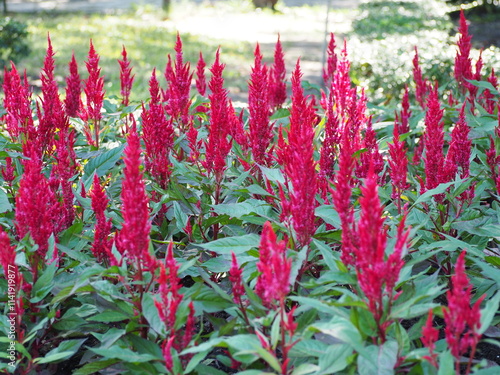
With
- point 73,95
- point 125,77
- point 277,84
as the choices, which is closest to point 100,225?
point 73,95

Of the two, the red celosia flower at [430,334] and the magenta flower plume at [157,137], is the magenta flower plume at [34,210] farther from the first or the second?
the red celosia flower at [430,334]

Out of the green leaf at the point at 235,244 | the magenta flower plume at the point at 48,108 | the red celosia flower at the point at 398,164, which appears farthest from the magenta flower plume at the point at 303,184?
the magenta flower plume at the point at 48,108

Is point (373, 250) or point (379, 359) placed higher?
point (373, 250)

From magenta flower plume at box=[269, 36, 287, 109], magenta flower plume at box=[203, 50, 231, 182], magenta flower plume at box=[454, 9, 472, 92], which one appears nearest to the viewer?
magenta flower plume at box=[203, 50, 231, 182]

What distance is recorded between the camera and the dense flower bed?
2.09 m

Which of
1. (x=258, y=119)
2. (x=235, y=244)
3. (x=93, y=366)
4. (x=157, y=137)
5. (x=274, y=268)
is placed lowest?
(x=93, y=366)

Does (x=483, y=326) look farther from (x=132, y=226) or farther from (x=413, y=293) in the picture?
(x=132, y=226)

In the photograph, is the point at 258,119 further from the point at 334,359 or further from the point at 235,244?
the point at 334,359

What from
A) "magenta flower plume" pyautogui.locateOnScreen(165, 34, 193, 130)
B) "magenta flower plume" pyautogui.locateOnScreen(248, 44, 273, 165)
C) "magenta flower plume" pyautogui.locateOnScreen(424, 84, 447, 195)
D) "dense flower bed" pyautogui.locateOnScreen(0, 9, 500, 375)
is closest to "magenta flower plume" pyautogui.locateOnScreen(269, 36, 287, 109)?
"dense flower bed" pyautogui.locateOnScreen(0, 9, 500, 375)

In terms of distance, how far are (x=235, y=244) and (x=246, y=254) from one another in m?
0.07

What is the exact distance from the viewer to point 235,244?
2.73m

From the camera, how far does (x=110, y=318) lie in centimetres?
239

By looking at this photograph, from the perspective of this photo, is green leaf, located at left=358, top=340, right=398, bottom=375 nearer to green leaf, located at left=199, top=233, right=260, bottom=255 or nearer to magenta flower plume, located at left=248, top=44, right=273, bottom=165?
green leaf, located at left=199, top=233, right=260, bottom=255

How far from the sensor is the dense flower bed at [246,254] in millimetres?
2094
